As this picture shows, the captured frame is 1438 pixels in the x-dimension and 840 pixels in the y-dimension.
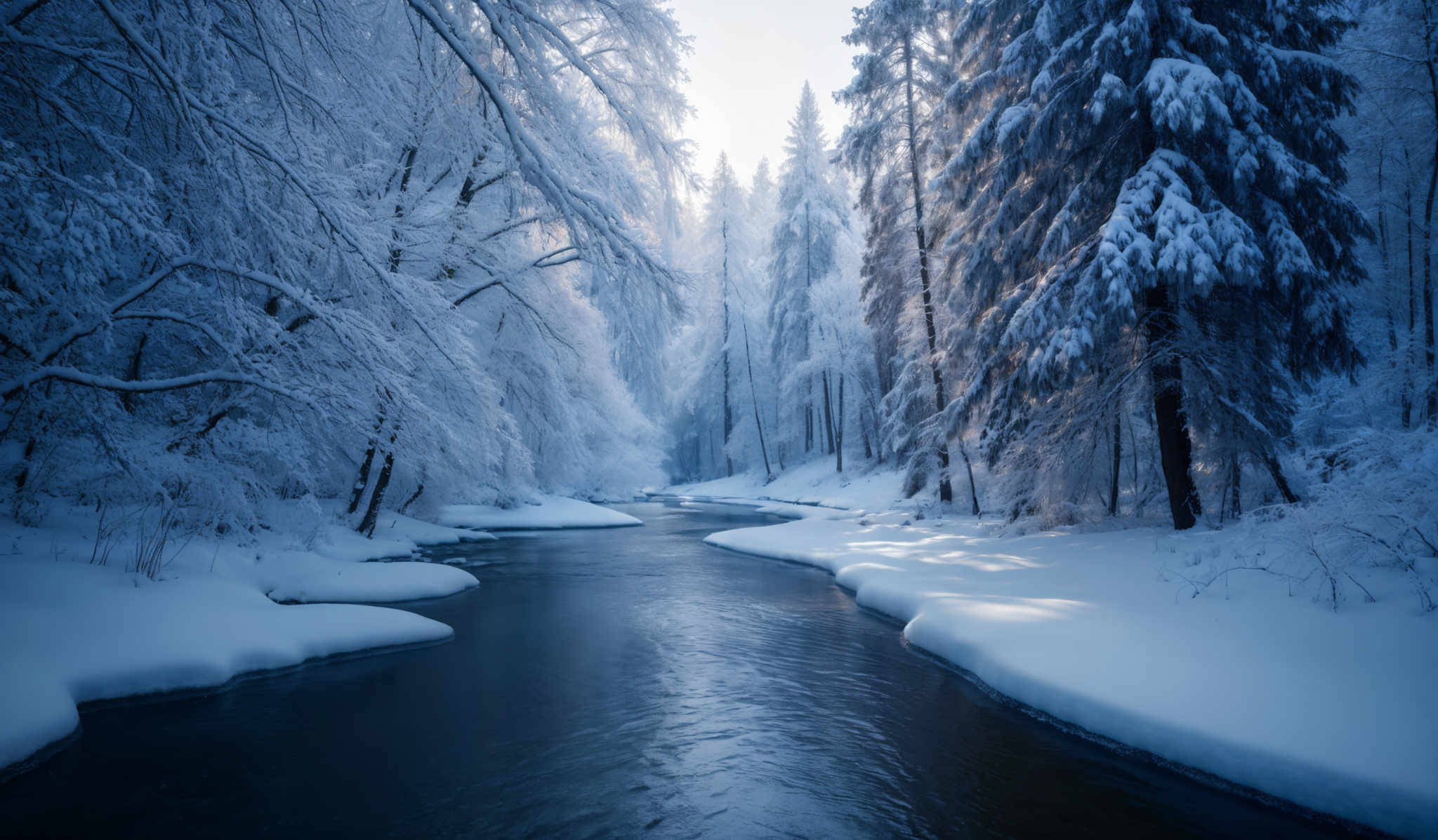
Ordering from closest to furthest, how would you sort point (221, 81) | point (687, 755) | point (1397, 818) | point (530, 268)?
point (1397, 818), point (221, 81), point (687, 755), point (530, 268)

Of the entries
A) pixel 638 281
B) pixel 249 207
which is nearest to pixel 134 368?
pixel 249 207

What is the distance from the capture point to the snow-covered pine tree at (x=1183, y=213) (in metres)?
7.71

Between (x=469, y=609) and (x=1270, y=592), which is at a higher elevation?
(x=1270, y=592)

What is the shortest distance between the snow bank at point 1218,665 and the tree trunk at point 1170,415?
0.67 meters

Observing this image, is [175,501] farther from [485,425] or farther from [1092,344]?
[1092,344]

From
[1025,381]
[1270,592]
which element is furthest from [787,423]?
[1270,592]

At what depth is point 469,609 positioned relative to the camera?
32.2 ft

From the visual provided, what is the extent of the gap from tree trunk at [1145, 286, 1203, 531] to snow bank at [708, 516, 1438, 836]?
2.21ft

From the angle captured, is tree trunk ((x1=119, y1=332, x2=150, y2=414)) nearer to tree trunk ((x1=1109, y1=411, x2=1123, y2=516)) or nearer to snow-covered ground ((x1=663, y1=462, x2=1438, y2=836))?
snow-covered ground ((x1=663, y1=462, x2=1438, y2=836))

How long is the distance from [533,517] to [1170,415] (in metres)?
19.4

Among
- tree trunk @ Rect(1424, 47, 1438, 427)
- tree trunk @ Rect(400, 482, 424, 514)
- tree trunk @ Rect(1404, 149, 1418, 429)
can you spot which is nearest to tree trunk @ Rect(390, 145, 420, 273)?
tree trunk @ Rect(400, 482, 424, 514)

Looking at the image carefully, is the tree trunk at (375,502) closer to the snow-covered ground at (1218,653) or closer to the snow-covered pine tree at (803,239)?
the snow-covered ground at (1218,653)

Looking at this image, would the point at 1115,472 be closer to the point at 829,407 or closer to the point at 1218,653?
the point at 1218,653

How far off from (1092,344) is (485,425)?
841cm
